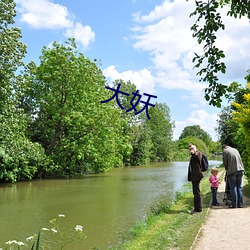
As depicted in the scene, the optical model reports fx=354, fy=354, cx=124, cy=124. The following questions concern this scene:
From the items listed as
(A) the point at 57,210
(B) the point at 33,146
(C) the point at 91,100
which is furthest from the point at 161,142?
(A) the point at 57,210

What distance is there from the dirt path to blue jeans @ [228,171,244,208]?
0.22m

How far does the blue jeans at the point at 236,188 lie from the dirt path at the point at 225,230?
0.71 ft

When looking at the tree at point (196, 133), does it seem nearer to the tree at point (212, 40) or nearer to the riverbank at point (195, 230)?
the riverbank at point (195, 230)

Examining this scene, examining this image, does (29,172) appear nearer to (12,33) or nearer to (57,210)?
(12,33)

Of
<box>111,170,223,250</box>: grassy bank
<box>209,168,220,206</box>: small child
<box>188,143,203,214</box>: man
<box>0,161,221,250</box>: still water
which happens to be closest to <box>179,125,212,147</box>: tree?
<box>0,161,221,250</box>: still water

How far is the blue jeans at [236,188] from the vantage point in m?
9.98

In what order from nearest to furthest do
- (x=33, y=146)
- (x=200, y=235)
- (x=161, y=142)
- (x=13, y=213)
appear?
(x=200, y=235), (x=13, y=213), (x=33, y=146), (x=161, y=142)

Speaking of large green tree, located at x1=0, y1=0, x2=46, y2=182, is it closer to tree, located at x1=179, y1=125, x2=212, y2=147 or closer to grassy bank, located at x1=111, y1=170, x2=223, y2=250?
grassy bank, located at x1=111, y1=170, x2=223, y2=250

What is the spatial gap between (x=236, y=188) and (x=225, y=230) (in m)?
2.74

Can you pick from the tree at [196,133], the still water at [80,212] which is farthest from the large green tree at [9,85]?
the tree at [196,133]

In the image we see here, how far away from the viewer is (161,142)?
7219 centimetres

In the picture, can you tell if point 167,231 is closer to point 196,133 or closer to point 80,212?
point 80,212

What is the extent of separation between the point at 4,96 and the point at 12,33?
358 cm

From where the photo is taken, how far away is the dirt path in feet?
21.1
